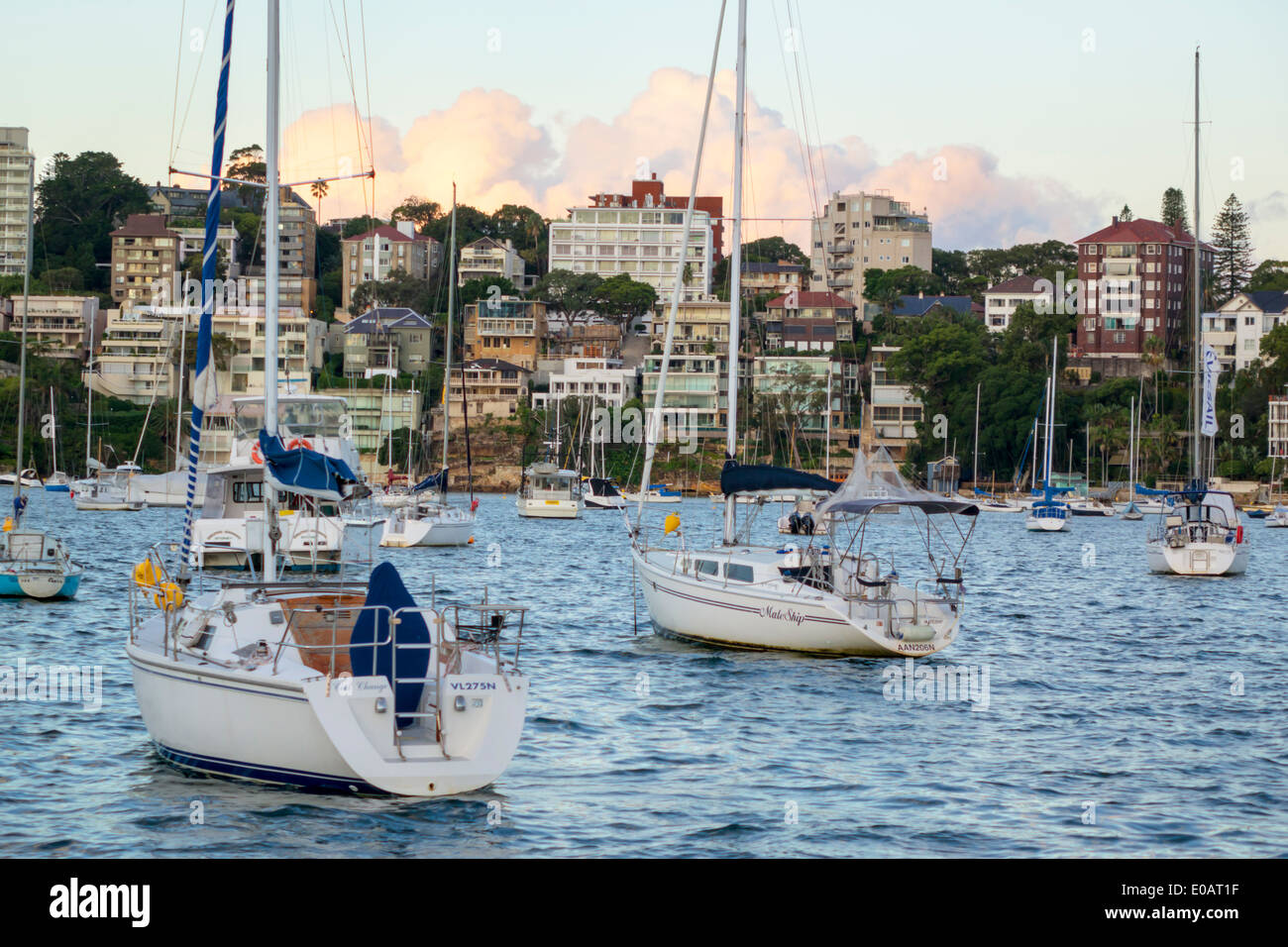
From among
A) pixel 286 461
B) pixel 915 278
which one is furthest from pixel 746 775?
pixel 915 278

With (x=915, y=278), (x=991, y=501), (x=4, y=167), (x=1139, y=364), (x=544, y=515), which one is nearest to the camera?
(x=544, y=515)

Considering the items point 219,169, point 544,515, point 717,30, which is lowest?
point 544,515

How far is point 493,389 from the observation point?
128250 millimetres

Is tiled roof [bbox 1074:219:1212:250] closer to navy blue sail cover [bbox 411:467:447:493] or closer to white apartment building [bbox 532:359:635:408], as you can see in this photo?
white apartment building [bbox 532:359:635:408]

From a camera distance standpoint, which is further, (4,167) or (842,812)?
(4,167)

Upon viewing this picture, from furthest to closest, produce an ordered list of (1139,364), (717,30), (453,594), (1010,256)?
1. (1010,256)
2. (1139,364)
3. (453,594)
4. (717,30)

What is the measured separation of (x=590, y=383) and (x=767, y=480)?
4009 inches

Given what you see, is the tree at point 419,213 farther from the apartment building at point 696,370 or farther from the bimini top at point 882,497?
the bimini top at point 882,497

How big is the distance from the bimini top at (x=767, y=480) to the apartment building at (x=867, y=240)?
13737 centimetres

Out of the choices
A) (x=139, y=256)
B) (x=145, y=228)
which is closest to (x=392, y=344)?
(x=139, y=256)

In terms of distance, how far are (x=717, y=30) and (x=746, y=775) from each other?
18.6 metres

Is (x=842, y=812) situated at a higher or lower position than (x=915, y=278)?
lower

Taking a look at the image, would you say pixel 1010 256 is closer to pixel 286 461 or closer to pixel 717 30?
pixel 717 30

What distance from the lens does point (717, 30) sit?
2933cm
